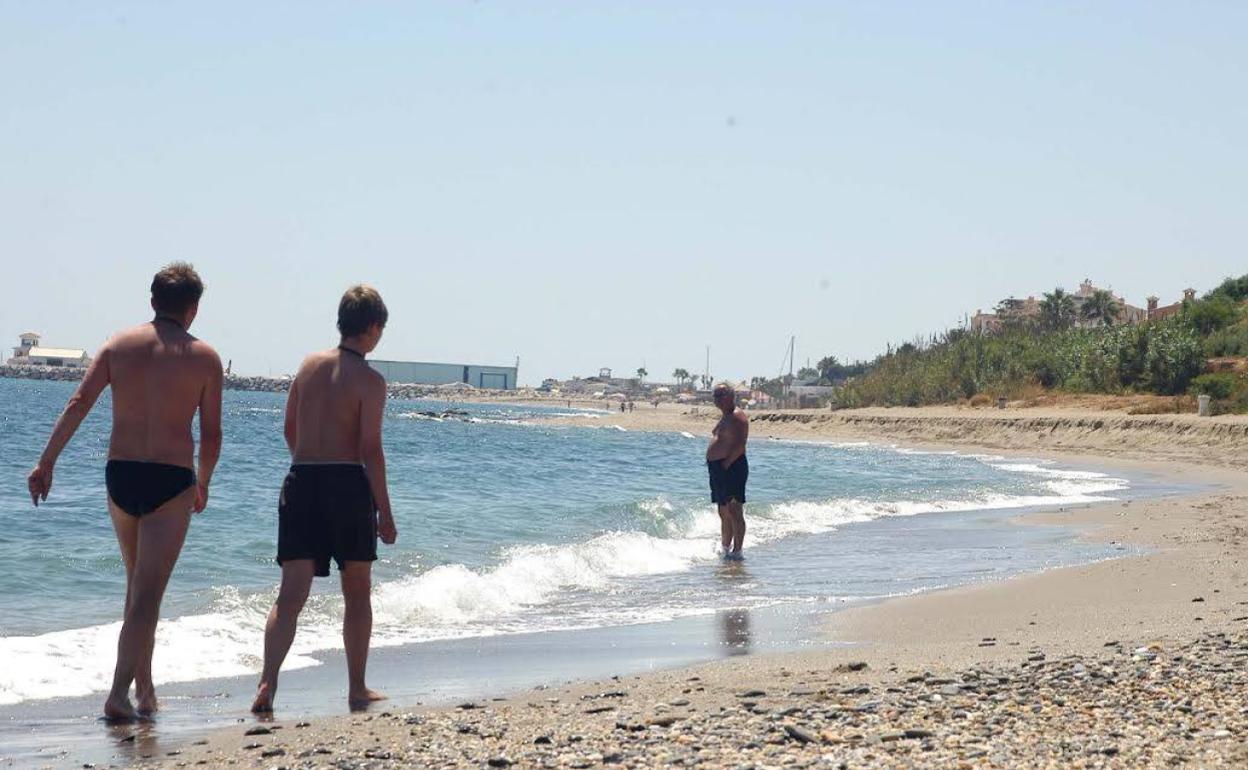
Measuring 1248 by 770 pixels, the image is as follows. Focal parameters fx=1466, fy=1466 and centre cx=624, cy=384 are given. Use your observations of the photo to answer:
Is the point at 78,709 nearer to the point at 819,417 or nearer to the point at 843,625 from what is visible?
the point at 843,625

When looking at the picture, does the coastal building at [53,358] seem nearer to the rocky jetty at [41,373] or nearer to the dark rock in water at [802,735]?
the rocky jetty at [41,373]

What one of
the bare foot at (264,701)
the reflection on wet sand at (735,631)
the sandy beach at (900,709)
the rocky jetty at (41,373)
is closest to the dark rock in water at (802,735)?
the sandy beach at (900,709)

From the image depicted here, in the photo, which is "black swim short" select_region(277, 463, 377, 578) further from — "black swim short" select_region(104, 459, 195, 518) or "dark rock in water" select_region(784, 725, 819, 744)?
"dark rock in water" select_region(784, 725, 819, 744)

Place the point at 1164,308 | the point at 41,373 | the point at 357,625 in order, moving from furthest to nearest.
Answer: the point at 41,373, the point at 1164,308, the point at 357,625

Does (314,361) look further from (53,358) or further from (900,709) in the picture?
(53,358)

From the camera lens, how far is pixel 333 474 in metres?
5.98

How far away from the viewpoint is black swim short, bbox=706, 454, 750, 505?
1352 cm

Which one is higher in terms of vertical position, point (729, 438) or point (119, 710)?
point (729, 438)

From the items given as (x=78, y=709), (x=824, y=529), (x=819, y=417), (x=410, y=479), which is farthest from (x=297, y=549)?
(x=819, y=417)

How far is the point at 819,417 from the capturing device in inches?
2616

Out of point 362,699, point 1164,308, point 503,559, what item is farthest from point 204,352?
point 1164,308

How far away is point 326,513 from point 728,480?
309 inches

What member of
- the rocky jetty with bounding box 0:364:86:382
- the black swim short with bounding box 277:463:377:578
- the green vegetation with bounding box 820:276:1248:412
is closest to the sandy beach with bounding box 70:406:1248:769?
the black swim short with bounding box 277:463:377:578

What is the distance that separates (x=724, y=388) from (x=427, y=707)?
25.0ft
